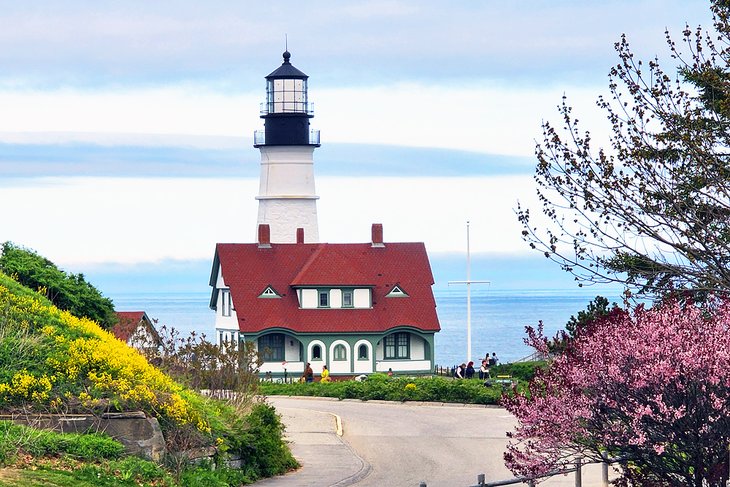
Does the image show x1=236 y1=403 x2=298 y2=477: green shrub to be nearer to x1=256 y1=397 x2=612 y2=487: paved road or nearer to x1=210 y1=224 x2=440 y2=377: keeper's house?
x1=256 y1=397 x2=612 y2=487: paved road

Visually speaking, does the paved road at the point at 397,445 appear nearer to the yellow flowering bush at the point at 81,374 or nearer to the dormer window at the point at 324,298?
the yellow flowering bush at the point at 81,374

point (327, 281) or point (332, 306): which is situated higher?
point (327, 281)

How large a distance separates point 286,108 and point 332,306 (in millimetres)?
11534

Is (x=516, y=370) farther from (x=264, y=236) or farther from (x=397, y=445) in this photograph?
(x=397, y=445)

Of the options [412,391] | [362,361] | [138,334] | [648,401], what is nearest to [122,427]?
[648,401]

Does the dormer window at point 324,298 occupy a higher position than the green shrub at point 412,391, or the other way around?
the dormer window at point 324,298

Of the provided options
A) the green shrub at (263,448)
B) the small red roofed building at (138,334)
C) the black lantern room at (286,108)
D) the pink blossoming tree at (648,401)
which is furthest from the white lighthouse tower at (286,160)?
the pink blossoming tree at (648,401)

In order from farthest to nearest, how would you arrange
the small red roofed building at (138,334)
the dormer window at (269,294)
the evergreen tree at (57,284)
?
the dormer window at (269,294) < the evergreen tree at (57,284) < the small red roofed building at (138,334)

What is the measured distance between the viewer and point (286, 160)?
71.0m

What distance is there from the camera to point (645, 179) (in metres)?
18.3

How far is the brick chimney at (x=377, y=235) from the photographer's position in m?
69.8

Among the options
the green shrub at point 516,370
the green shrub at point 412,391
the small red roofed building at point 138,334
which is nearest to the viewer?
the small red roofed building at point 138,334

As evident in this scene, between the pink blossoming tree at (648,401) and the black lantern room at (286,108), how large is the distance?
177 feet

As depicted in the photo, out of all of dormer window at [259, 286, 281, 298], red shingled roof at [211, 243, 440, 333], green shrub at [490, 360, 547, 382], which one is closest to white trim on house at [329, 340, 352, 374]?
red shingled roof at [211, 243, 440, 333]
